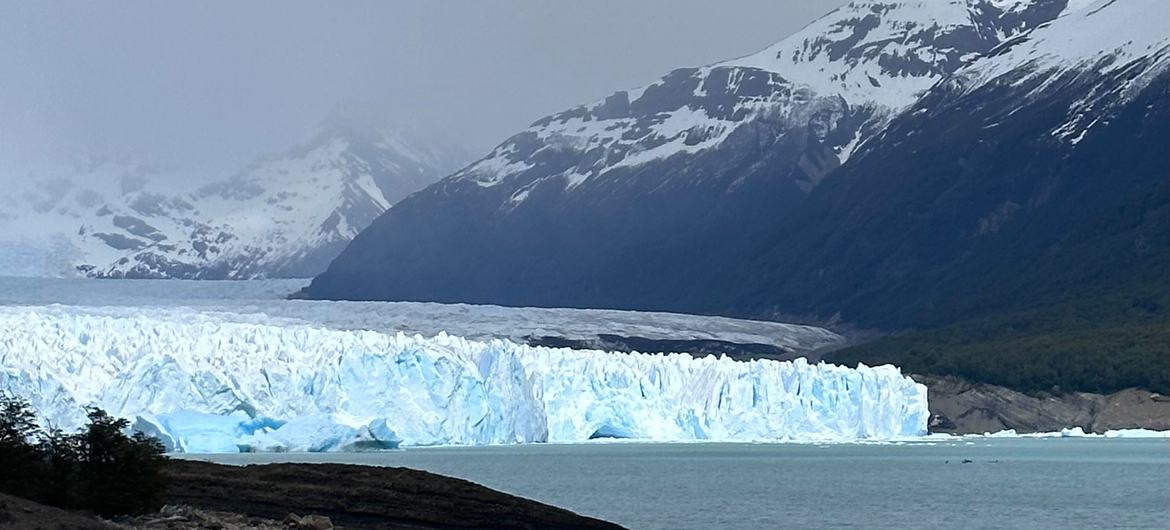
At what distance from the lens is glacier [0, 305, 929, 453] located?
50.5m

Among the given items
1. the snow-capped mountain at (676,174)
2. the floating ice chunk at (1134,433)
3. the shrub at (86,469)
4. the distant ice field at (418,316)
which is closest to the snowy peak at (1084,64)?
the snow-capped mountain at (676,174)

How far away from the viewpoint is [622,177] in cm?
16988

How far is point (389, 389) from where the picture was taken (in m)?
54.7

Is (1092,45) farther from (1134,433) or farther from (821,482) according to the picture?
(821,482)

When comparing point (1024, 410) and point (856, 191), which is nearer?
point (1024, 410)

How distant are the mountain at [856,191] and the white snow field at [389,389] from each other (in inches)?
1003

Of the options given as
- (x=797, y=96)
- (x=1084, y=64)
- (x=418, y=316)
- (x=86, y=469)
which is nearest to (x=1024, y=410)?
(x=418, y=316)

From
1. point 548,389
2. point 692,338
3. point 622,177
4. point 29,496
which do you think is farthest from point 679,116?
point 29,496

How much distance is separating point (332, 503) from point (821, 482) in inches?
763

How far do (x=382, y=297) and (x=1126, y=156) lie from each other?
215 ft

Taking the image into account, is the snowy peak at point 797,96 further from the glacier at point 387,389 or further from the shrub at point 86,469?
the shrub at point 86,469

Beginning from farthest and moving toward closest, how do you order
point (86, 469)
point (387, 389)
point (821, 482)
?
1. point (387, 389)
2. point (821, 482)
3. point (86, 469)

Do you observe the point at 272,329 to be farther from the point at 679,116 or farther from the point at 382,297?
the point at 679,116

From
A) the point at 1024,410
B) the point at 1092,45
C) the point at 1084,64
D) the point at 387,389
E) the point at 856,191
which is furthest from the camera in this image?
the point at 856,191
